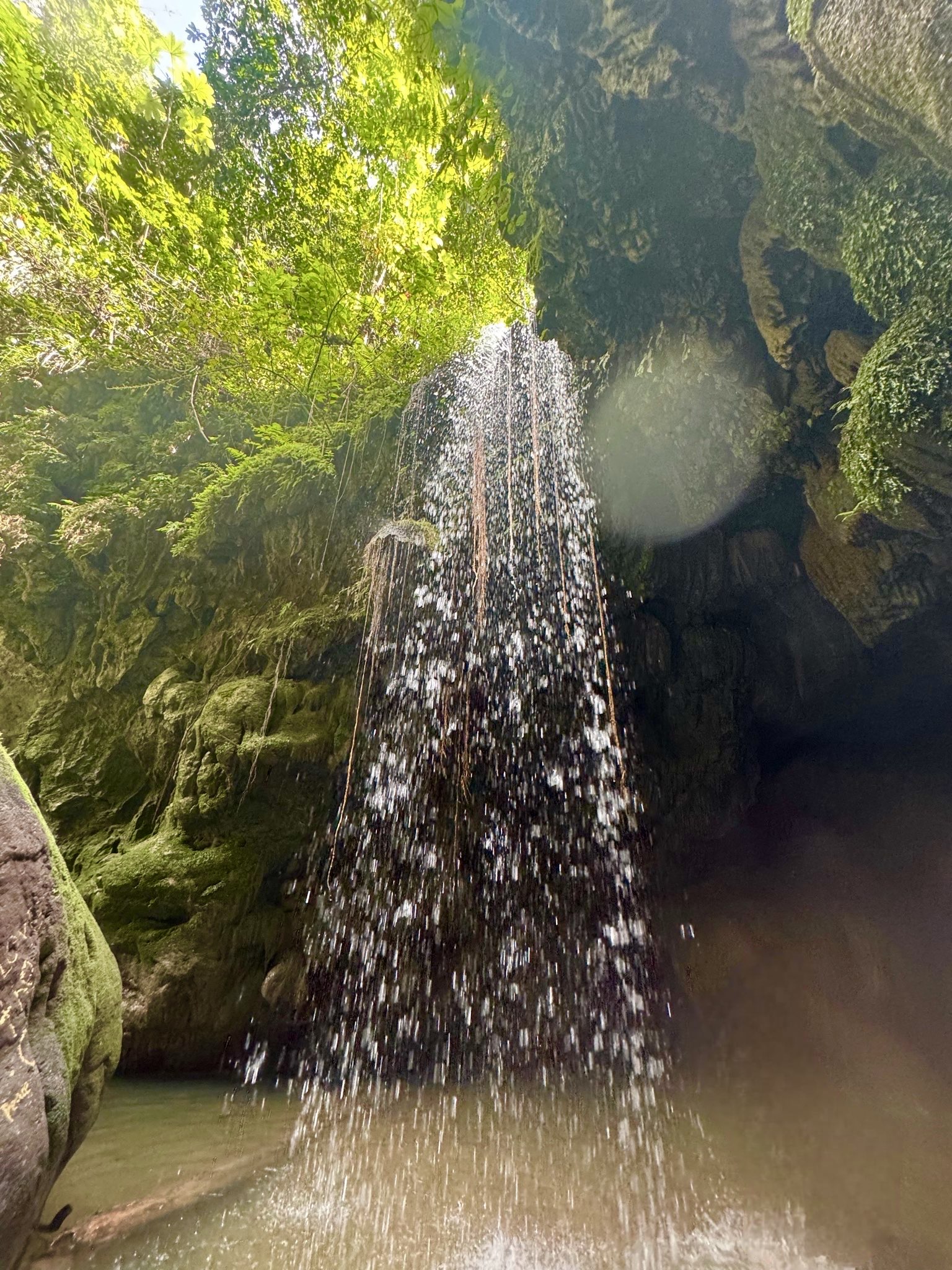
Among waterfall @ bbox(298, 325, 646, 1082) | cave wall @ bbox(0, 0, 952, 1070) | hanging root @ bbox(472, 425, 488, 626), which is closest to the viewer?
cave wall @ bbox(0, 0, 952, 1070)

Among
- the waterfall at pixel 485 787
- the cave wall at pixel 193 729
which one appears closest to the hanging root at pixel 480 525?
the waterfall at pixel 485 787

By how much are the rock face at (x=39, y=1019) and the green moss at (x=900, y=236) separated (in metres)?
6.51

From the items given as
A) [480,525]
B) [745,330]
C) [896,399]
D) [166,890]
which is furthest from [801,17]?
[166,890]

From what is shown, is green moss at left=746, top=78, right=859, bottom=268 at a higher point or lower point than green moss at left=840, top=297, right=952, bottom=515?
higher

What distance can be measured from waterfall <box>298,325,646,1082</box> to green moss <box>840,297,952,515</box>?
3668mm

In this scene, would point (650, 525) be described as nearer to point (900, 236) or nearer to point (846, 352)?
point (846, 352)

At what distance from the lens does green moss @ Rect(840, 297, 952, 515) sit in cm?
424

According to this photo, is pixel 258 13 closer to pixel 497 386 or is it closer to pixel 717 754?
pixel 497 386

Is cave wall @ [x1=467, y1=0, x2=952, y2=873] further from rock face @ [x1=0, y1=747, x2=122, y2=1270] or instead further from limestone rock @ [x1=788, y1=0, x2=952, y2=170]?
rock face @ [x1=0, y1=747, x2=122, y2=1270]

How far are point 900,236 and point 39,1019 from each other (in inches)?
275

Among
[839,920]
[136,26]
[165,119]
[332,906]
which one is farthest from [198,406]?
[839,920]

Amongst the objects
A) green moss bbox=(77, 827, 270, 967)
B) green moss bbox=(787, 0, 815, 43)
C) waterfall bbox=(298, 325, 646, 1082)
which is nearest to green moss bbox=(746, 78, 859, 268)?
green moss bbox=(787, 0, 815, 43)

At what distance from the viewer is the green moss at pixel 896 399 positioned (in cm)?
424

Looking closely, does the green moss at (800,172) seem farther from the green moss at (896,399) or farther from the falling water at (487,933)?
the falling water at (487,933)
